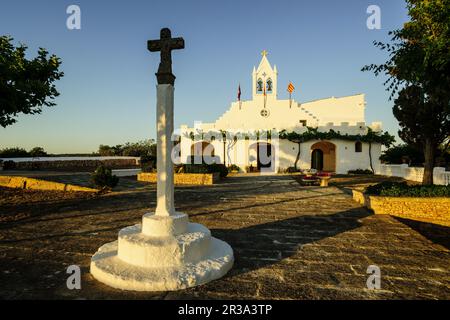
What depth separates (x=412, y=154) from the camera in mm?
23531

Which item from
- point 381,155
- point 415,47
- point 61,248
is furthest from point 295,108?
point 61,248

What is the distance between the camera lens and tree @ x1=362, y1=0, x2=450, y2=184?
7.37 meters

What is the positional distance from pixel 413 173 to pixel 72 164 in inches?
1081

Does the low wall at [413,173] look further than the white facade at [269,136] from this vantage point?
No

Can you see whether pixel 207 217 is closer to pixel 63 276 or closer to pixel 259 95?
pixel 63 276

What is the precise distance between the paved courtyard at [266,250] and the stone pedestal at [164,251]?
13 cm

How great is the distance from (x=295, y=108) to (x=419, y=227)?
2047 centimetres

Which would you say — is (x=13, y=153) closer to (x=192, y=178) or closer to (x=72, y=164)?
(x=72, y=164)

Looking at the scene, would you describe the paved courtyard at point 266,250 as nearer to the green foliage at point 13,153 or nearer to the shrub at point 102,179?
the shrub at point 102,179

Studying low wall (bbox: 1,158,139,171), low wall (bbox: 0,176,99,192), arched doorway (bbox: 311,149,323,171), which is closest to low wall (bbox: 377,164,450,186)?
arched doorway (bbox: 311,149,323,171)

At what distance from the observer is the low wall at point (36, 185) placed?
10.6m

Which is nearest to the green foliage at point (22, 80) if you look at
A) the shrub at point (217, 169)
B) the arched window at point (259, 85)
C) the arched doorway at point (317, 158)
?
the shrub at point (217, 169)

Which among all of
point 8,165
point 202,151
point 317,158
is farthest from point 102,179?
point 317,158
